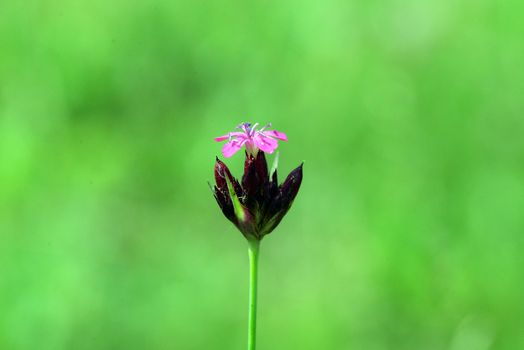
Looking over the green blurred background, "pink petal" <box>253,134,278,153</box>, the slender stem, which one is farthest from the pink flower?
the green blurred background

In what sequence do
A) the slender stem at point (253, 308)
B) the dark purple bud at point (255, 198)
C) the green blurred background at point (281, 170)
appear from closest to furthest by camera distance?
1. the slender stem at point (253, 308)
2. the dark purple bud at point (255, 198)
3. the green blurred background at point (281, 170)

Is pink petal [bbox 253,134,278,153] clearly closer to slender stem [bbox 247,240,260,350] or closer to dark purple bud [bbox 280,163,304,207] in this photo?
dark purple bud [bbox 280,163,304,207]

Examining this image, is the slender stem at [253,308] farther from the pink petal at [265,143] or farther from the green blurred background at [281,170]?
the green blurred background at [281,170]

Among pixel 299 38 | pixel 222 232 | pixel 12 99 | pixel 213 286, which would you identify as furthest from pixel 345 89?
pixel 12 99

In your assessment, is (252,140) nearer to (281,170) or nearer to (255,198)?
(255,198)

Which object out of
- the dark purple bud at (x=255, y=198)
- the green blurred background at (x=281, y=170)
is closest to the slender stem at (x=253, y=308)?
the dark purple bud at (x=255, y=198)

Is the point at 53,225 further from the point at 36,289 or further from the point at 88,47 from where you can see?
the point at 88,47

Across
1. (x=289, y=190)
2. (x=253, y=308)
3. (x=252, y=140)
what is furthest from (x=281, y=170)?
(x=253, y=308)
